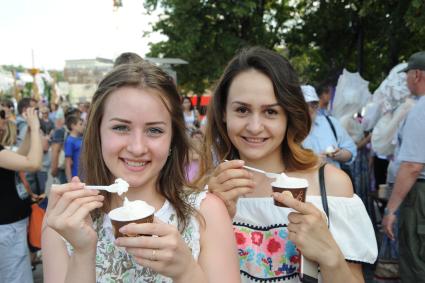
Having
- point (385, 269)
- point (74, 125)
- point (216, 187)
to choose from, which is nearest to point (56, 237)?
point (216, 187)

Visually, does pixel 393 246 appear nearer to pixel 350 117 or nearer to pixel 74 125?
pixel 350 117

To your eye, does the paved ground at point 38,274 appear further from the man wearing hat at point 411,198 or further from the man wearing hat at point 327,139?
the man wearing hat at point 411,198

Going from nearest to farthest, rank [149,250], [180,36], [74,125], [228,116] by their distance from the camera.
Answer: [149,250] → [228,116] → [74,125] → [180,36]

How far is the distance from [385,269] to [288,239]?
3.33 metres

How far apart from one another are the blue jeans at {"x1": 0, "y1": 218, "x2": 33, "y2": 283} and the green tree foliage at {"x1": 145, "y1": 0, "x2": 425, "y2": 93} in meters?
11.1

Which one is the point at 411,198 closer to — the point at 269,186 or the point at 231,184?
the point at 269,186

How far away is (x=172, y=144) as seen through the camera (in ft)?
6.93

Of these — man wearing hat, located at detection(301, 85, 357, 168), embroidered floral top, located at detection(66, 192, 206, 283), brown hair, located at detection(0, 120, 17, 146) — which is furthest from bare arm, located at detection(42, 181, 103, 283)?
man wearing hat, located at detection(301, 85, 357, 168)

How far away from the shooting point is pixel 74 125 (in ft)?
20.8

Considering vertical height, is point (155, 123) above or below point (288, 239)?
above

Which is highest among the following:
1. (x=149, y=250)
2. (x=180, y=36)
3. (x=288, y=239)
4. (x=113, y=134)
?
(x=180, y=36)

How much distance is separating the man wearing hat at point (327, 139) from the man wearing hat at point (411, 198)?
4.20ft

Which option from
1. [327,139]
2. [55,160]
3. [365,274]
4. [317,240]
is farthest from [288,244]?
[55,160]

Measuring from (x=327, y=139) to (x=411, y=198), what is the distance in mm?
1600
